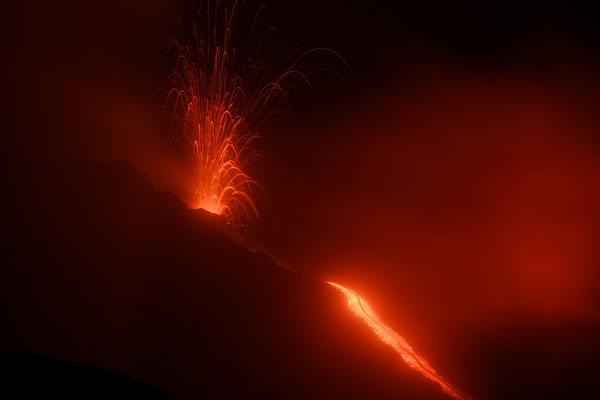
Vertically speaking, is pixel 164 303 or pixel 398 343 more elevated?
pixel 398 343

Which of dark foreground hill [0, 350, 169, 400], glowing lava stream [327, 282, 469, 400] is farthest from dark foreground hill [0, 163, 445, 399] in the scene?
dark foreground hill [0, 350, 169, 400]

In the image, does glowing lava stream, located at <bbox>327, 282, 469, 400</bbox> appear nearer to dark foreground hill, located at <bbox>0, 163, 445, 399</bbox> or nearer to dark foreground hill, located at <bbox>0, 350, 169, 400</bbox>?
dark foreground hill, located at <bbox>0, 163, 445, 399</bbox>

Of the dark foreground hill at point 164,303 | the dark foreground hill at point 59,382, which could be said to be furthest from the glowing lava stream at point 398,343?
the dark foreground hill at point 59,382

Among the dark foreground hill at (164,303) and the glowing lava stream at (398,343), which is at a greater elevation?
the glowing lava stream at (398,343)

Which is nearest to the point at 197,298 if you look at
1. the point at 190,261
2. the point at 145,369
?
the point at 190,261

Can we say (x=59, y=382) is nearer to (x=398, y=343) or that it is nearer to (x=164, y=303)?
(x=164, y=303)

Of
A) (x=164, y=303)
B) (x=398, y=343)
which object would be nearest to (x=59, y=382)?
(x=164, y=303)

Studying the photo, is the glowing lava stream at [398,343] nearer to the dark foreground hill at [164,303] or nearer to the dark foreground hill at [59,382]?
the dark foreground hill at [164,303]
